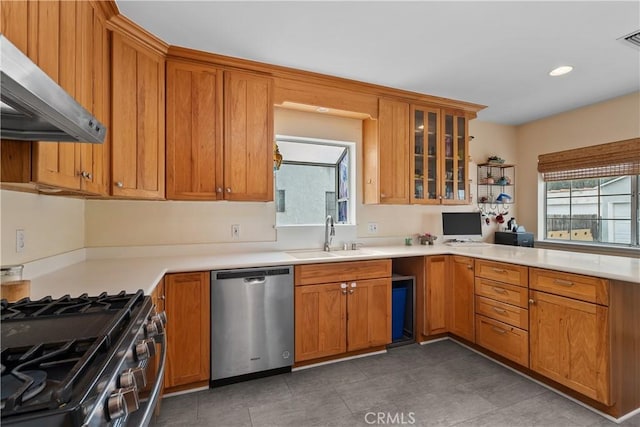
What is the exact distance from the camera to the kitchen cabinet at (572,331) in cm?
183

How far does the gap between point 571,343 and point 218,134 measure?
114 inches

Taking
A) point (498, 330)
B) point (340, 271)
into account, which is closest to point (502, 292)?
point (498, 330)

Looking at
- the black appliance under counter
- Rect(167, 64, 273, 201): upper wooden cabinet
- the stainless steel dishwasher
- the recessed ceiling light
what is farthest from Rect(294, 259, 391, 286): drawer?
the recessed ceiling light

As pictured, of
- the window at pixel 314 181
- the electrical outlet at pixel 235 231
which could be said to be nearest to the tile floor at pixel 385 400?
the electrical outlet at pixel 235 231

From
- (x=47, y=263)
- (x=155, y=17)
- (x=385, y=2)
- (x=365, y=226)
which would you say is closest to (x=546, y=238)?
(x=365, y=226)

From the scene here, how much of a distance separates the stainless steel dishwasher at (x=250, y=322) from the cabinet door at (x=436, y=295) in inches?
54.2

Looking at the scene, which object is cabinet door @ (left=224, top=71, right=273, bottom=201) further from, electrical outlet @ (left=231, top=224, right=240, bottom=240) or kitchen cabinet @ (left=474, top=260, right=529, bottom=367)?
kitchen cabinet @ (left=474, top=260, right=529, bottom=367)

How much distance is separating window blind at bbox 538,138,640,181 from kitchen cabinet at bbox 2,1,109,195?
459cm

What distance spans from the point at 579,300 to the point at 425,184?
164 centimetres

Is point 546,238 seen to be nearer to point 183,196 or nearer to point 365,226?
point 365,226

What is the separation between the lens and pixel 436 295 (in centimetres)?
292

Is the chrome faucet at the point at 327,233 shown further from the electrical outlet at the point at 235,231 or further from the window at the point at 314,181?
the electrical outlet at the point at 235,231

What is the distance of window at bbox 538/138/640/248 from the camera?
3145 mm

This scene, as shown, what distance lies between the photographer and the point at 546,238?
13.2 ft
